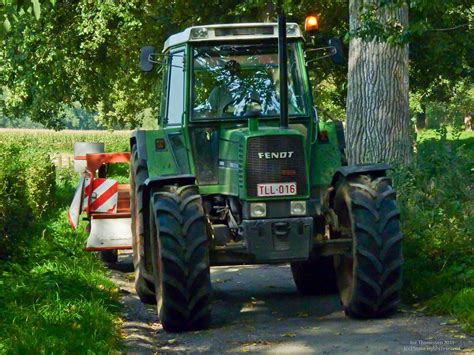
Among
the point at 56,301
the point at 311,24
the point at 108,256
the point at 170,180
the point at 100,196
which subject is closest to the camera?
the point at 56,301

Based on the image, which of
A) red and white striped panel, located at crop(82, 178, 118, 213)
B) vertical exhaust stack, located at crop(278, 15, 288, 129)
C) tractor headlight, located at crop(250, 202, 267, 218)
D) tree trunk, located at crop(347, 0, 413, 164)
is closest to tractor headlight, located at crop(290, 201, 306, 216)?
tractor headlight, located at crop(250, 202, 267, 218)

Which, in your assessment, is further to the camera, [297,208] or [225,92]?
[225,92]

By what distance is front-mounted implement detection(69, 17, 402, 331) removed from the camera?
9.12 meters

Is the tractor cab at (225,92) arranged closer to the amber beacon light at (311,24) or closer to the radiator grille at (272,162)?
the radiator grille at (272,162)

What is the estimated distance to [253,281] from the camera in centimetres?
1219

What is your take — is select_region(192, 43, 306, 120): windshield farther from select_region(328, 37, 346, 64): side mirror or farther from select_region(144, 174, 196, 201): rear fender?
select_region(144, 174, 196, 201): rear fender

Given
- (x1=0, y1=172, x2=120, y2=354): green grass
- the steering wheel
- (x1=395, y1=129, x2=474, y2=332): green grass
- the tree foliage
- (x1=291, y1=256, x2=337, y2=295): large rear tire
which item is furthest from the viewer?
the tree foliage

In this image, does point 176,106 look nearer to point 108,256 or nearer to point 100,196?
point 100,196

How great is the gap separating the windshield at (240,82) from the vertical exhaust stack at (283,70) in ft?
1.53

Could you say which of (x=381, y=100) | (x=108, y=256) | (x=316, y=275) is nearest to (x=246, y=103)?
A: (x=316, y=275)

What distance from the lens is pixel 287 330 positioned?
8.88 meters

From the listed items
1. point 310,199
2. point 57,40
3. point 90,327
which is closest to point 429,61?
point 57,40

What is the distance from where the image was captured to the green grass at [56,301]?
25.4 feet

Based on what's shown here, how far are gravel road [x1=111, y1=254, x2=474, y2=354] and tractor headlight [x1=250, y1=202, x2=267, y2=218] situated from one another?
3.03 feet
